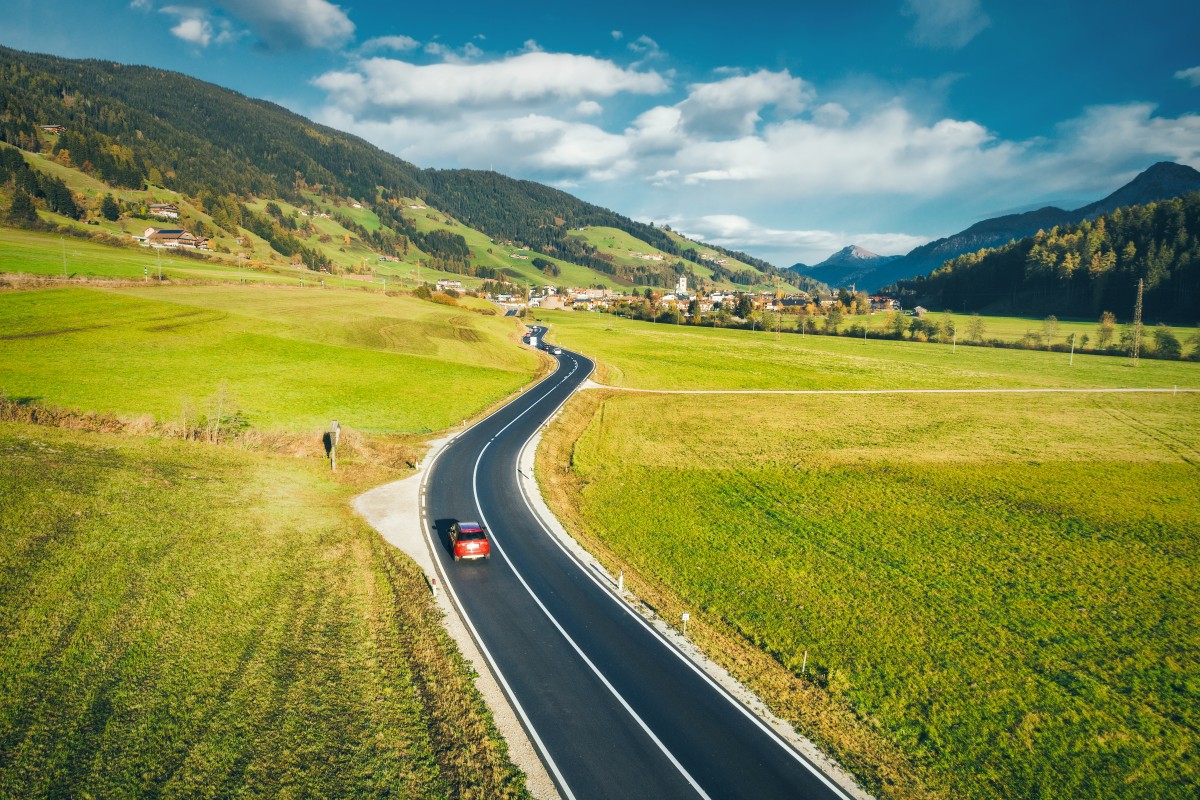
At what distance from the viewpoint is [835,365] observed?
108875 mm

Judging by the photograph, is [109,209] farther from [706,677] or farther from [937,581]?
[937,581]

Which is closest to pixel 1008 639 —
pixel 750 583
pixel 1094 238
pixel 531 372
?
pixel 750 583

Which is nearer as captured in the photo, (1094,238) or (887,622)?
(887,622)

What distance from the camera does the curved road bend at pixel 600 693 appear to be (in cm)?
1636

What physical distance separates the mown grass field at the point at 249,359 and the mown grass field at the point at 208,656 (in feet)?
74.9

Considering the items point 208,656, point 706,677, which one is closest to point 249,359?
point 208,656

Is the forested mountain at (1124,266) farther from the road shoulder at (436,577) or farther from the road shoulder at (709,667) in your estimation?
the road shoulder at (436,577)

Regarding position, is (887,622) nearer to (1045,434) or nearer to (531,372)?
(1045,434)

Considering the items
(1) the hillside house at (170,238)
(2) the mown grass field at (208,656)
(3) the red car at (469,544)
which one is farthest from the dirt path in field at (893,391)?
(1) the hillside house at (170,238)

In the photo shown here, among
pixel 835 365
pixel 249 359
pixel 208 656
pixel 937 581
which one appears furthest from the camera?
pixel 835 365

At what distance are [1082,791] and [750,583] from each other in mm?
13834

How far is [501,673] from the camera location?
2059cm

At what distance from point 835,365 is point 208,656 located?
109827 millimetres

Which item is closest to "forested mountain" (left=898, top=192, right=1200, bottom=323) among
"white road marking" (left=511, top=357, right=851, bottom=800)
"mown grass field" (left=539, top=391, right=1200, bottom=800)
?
"mown grass field" (left=539, top=391, right=1200, bottom=800)
